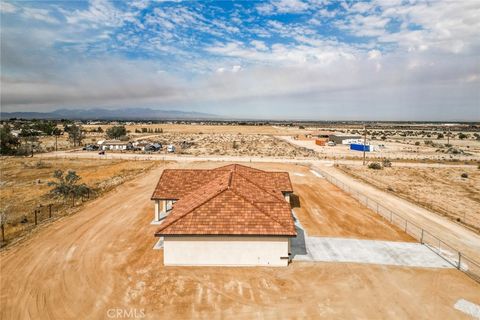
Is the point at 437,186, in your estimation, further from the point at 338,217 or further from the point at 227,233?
the point at 227,233

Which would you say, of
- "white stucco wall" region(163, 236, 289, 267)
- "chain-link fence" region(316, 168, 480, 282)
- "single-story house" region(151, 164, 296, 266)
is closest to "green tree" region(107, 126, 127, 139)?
"chain-link fence" region(316, 168, 480, 282)

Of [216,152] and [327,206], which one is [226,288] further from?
[216,152]

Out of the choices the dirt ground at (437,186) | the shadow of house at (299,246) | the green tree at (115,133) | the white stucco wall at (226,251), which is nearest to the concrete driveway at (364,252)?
the shadow of house at (299,246)

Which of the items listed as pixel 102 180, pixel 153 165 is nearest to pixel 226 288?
pixel 102 180

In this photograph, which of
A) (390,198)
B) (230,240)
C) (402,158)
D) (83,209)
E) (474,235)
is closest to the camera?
(230,240)

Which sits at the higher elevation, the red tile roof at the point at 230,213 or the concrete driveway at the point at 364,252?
the red tile roof at the point at 230,213

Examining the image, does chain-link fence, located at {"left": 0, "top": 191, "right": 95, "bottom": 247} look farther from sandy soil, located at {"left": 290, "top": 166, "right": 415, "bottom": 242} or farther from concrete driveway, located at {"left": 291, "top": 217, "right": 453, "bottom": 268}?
sandy soil, located at {"left": 290, "top": 166, "right": 415, "bottom": 242}

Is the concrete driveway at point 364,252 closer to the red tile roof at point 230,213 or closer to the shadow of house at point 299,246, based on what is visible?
the shadow of house at point 299,246
